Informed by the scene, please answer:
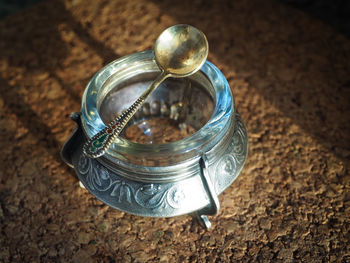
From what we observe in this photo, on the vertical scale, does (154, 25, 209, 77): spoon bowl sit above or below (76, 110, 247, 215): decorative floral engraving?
above

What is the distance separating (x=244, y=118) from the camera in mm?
1295

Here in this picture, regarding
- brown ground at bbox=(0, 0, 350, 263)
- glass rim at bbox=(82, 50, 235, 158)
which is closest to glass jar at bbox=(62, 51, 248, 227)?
glass rim at bbox=(82, 50, 235, 158)

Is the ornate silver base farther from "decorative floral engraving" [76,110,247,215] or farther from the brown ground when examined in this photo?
the brown ground

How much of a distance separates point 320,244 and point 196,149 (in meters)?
0.44

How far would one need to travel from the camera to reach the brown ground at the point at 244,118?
1.05m

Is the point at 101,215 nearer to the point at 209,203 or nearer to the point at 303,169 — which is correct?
the point at 209,203

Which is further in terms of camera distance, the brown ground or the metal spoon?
the brown ground

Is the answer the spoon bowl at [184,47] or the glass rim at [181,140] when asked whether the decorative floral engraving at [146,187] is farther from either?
the spoon bowl at [184,47]

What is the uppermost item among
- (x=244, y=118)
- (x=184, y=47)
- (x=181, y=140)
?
(x=184, y=47)

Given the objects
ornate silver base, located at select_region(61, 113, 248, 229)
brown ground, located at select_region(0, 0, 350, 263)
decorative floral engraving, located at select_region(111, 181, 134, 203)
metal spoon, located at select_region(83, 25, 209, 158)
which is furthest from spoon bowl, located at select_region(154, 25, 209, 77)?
brown ground, located at select_region(0, 0, 350, 263)

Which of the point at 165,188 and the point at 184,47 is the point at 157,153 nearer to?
the point at 165,188

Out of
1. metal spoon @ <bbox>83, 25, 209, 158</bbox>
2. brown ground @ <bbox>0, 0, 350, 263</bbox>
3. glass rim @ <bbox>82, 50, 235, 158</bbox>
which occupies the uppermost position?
metal spoon @ <bbox>83, 25, 209, 158</bbox>

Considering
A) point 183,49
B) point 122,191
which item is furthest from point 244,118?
point 122,191

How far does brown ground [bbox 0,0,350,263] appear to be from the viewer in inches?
41.3
